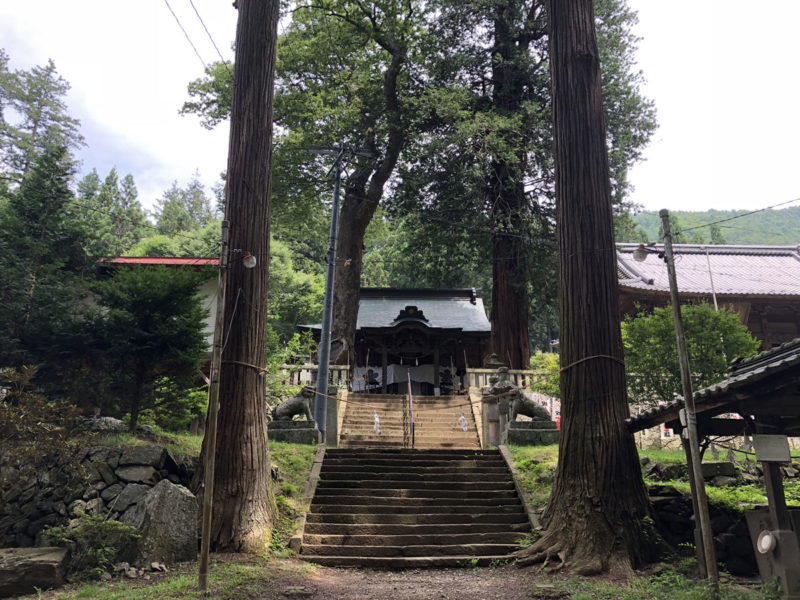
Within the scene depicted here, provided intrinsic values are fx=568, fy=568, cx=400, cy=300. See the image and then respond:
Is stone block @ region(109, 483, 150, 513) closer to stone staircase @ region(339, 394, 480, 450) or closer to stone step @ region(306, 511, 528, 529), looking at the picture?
stone step @ region(306, 511, 528, 529)

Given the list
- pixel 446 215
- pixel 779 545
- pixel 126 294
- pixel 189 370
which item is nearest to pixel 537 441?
pixel 779 545

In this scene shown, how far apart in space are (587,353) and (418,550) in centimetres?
393

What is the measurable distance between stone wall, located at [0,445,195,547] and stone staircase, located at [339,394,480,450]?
604cm

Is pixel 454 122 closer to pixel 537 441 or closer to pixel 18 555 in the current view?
pixel 537 441

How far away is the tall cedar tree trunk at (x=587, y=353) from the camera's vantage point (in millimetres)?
7617

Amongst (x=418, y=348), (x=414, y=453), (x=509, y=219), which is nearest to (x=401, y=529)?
(x=414, y=453)

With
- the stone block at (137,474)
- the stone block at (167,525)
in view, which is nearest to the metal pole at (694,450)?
the stone block at (167,525)

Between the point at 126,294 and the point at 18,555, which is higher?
the point at 126,294

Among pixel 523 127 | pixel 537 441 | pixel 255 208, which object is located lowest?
pixel 537 441

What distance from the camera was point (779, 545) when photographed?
6.08 m

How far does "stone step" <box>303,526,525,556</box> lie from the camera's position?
885 centimetres

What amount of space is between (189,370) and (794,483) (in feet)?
35.9

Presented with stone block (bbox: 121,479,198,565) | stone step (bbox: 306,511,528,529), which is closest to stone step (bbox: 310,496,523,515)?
stone step (bbox: 306,511,528,529)

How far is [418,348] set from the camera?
2283 cm
